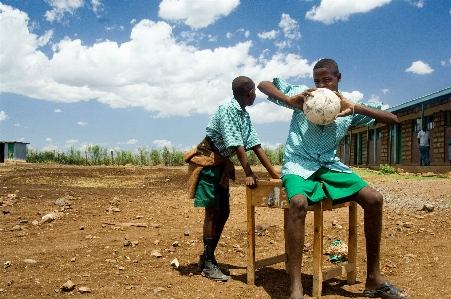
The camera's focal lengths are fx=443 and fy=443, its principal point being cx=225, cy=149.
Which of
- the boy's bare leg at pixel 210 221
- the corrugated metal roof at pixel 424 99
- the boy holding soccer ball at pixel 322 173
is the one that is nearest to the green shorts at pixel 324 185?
the boy holding soccer ball at pixel 322 173

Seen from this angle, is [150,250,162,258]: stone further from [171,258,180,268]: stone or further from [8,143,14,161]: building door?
[8,143,14,161]: building door

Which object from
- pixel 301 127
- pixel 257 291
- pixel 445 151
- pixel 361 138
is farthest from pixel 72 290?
pixel 361 138

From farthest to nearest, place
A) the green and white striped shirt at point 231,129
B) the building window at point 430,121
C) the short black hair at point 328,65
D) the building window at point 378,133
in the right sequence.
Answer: the building window at point 378,133
the building window at point 430,121
the green and white striped shirt at point 231,129
the short black hair at point 328,65

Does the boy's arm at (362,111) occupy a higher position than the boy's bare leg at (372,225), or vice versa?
the boy's arm at (362,111)

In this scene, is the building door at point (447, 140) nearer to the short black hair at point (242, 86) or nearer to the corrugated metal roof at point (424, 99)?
the corrugated metal roof at point (424, 99)

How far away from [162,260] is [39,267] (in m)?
1.10

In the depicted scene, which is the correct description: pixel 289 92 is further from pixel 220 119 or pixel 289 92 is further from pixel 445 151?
pixel 445 151

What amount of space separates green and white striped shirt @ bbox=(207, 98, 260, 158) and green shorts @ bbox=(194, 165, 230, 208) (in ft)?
0.55

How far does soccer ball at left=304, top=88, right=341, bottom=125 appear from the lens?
3.02m

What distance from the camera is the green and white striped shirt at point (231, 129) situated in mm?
3518

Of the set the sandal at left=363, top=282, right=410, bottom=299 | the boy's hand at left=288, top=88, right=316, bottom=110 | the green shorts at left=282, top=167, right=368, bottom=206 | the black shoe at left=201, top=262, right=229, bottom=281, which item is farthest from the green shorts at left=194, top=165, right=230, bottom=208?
the sandal at left=363, top=282, right=410, bottom=299

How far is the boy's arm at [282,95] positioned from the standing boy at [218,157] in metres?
0.30

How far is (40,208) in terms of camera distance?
23.5 ft

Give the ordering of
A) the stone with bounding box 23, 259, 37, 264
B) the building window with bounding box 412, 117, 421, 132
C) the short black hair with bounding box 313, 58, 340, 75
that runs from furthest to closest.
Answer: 1. the building window with bounding box 412, 117, 421, 132
2. the stone with bounding box 23, 259, 37, 264
3. the short black hair with bounding box 313, 58, 340, 75
